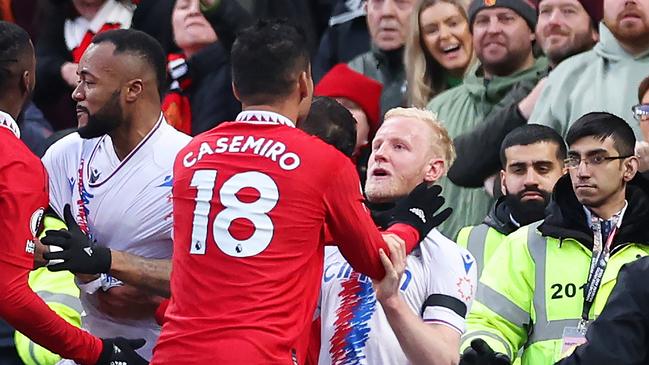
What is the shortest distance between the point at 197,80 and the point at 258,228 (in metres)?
4.36

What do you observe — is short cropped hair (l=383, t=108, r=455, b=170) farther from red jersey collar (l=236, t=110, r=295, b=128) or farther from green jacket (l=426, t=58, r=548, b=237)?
green jacket (l=426, t=58, r=548, b=237)

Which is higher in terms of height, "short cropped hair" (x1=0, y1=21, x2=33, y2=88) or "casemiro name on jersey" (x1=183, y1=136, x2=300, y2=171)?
"short cropped hair" (x1=0, y1=21, x2=33, y2=88)

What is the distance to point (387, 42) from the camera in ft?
32.2

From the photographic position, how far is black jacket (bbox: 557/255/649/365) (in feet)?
A: 17.0

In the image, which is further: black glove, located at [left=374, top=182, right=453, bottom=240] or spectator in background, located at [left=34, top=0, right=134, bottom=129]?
spectator in background, located at [left=34, top=0, right=134, bottom=129]

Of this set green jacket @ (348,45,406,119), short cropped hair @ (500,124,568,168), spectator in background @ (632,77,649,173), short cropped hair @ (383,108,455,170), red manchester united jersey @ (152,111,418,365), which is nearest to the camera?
red manchester united jersey @ (152,111,418,365)

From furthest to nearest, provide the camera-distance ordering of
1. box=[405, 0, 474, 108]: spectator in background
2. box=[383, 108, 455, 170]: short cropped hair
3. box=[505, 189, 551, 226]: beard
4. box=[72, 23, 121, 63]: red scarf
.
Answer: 1. box=[72, 23, 121, 63]: red scarf
2. box=[405, 0, 474, 108]: spectator in background
3. box=[505, 189, 551, 226]: beard
4. box=[383, 108, 455, 170]: short cropped hair

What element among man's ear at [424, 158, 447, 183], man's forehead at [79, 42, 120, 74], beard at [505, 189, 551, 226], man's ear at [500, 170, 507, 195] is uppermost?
man's forehead at [79, 42, 120, 74]

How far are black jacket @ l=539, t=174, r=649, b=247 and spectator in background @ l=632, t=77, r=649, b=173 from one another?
270 mm

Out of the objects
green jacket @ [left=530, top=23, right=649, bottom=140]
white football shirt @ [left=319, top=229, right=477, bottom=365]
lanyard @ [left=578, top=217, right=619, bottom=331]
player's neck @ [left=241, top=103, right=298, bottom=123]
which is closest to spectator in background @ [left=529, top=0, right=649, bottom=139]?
green jacket @ [left=530, top=23, right=649, bottom=140]

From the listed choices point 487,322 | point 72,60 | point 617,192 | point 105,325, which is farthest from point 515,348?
point 72,60

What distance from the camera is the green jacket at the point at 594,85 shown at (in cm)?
832

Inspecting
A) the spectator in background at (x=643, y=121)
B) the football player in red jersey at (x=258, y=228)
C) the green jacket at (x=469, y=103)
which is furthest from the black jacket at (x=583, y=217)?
the football player in red jersey at (x=258, y=228)

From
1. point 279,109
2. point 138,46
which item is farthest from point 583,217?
point 138,46
